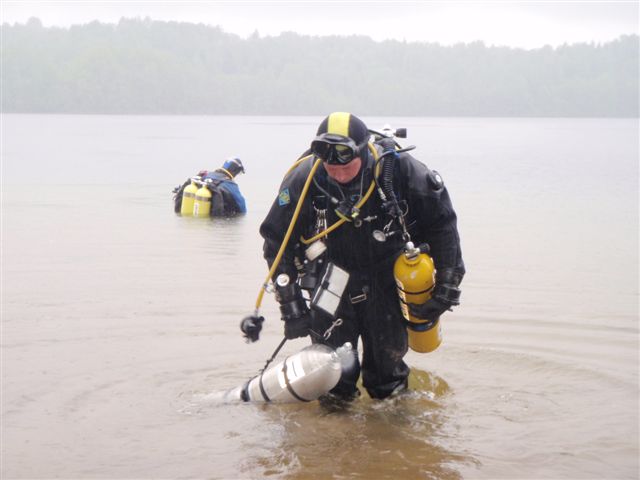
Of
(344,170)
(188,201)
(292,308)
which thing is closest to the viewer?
(344,170)

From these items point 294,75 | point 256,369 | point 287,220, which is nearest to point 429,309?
point 287,220

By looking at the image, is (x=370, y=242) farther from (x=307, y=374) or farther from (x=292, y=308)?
(x=307, y=374)

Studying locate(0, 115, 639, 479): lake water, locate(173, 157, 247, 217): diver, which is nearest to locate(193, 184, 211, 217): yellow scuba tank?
locate(173, 157, 247, 217): diver

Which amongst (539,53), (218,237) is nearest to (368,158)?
(218,237)

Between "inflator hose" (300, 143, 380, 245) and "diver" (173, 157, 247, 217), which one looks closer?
"inflator hose" (300, 143, 380, 245)

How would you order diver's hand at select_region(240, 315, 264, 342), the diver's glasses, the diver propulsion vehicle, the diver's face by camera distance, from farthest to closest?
diver's hand at select_region(240, 315, 264, 342) → the diver propulsion vehicle → the diver's face → the diver's glasses

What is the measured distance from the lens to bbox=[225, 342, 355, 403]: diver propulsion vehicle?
5230mm

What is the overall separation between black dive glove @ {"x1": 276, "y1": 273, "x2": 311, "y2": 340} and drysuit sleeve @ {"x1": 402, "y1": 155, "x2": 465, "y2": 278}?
78cm

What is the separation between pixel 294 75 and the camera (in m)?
167

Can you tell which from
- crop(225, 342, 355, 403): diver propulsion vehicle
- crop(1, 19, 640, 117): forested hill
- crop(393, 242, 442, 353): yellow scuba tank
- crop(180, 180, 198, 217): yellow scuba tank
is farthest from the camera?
crop(1, 19, 640, 117): forested hill

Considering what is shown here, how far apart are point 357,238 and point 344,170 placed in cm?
43

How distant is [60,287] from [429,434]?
5.22 metres

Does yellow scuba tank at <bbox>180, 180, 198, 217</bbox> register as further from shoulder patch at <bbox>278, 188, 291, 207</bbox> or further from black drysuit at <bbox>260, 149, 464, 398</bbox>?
shoulder patch at <bbox>278, 188, 291, 207</bbox>

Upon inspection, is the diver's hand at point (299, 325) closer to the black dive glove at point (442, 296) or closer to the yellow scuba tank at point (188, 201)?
the black dive glove at point (442, 296)
